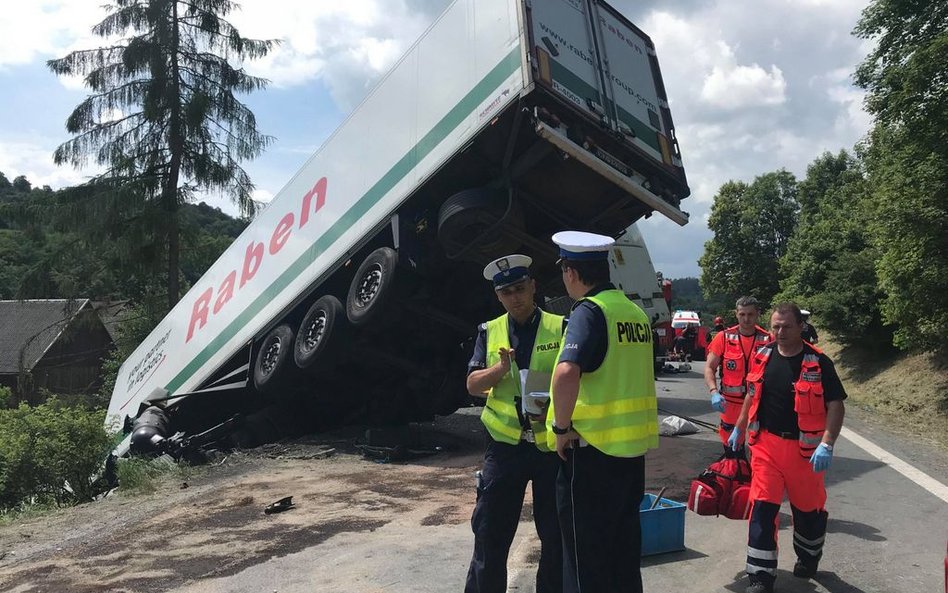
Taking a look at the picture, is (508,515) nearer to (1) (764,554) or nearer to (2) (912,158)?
(1) (764,554)

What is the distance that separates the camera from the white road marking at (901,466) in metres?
5.66

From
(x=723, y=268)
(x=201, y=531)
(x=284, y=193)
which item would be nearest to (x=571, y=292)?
(x=201, y=531)

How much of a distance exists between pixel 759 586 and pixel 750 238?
45074 millimetres

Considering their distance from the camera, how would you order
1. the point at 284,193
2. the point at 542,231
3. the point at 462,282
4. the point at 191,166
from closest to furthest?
1. the point at 542,231
2. the point at 462,282
3. the point at 284,193
4. the point at 191,166

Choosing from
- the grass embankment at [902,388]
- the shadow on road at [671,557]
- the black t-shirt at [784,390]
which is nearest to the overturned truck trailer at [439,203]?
the black t-shirt at [784,390]

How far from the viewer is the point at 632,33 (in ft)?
23.7

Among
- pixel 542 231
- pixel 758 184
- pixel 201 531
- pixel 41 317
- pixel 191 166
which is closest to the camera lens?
pixel 201 531

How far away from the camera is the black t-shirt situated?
3648 millimetres

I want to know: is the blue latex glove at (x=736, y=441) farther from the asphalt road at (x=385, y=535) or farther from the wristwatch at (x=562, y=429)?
the wristwatch at (x=562, y=429)

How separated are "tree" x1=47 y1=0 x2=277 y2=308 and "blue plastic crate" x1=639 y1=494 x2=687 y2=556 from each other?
20.0m

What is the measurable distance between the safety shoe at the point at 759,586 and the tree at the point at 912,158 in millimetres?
8534

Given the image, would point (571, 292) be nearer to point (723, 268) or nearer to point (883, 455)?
point (883, 455)

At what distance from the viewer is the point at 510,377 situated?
10.3 ft

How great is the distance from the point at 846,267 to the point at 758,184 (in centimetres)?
3269
